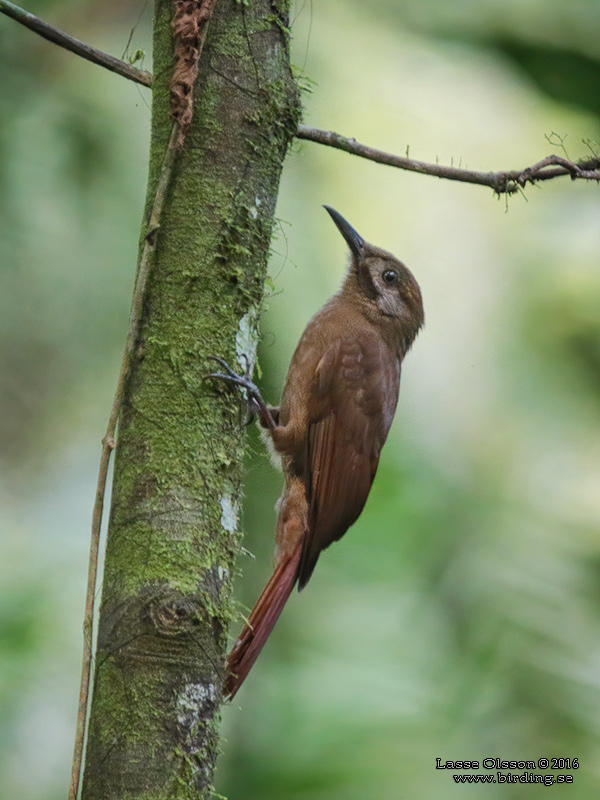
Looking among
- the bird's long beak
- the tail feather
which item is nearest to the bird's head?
the bird's long beak

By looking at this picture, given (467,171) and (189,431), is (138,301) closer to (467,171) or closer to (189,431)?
(189,431)

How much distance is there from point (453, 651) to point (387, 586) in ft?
1.32

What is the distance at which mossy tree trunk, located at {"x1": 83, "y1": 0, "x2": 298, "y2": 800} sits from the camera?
1586 mm

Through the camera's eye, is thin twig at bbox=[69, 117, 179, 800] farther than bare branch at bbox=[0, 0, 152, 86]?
No

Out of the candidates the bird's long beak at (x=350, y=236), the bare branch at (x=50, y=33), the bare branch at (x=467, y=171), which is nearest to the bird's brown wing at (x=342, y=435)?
the bird's long beak at (x=350, y=236)

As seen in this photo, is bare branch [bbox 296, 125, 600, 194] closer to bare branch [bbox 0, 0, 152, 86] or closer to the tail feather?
bare branch [bbox 0, 0, 152, 86]

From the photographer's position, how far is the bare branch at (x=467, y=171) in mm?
2268

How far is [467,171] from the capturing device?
2.27 m

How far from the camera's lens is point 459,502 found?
3848 mm

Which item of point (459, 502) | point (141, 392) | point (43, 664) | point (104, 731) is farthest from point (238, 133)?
point (459, 502)

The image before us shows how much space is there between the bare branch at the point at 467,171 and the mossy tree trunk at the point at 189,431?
0.76 feet

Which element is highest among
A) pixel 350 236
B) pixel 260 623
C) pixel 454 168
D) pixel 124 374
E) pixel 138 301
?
pixel 350 236

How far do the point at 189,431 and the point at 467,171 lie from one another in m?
1.03

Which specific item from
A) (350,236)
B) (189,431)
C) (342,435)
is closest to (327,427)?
(342,435)
